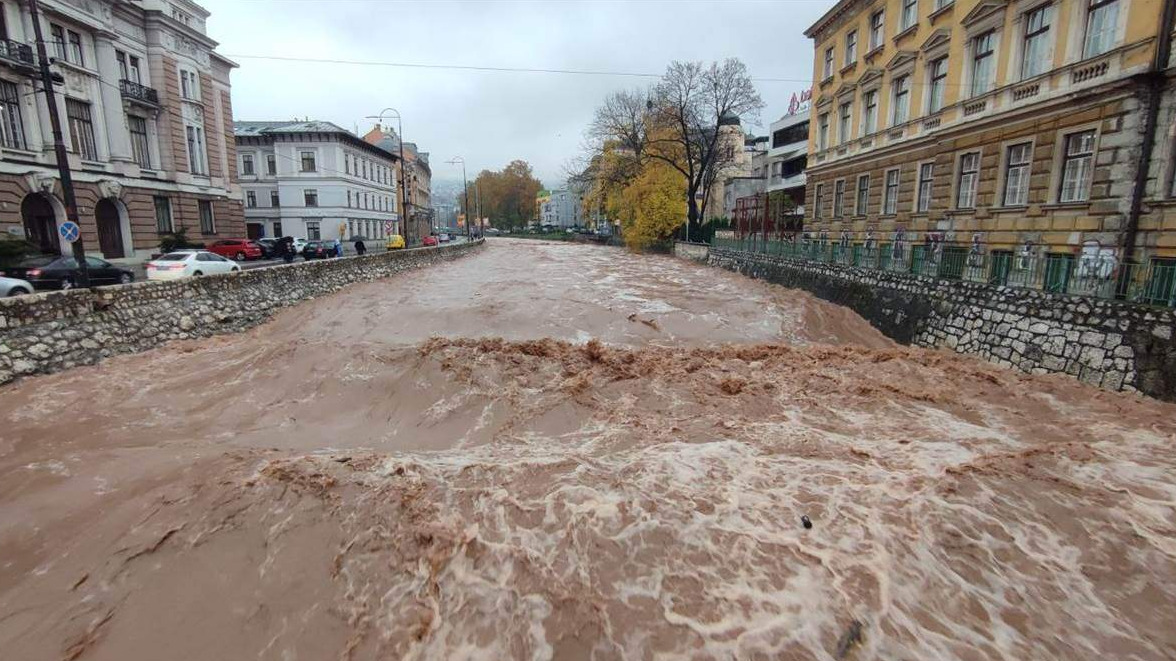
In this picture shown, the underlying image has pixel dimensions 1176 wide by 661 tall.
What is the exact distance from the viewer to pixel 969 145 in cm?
1888

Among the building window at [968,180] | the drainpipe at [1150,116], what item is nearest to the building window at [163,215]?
the building window at [968,180]

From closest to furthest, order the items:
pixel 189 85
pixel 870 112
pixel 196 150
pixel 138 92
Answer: pixel 870 112
pixel 138 92
pixel 189 85
pixel 196 150

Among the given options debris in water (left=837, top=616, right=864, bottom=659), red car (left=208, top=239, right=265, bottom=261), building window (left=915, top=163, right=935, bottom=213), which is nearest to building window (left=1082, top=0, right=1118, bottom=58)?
building window (left=915, top=163, right=935, bottom=213)

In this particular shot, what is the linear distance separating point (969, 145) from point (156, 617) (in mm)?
23162

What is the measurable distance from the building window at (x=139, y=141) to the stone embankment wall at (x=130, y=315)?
2019 centimetres

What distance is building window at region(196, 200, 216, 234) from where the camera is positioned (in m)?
35.1

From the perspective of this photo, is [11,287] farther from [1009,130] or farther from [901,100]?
[901,100]

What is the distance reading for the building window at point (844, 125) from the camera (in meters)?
27.5

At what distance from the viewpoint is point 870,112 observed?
1009 inches

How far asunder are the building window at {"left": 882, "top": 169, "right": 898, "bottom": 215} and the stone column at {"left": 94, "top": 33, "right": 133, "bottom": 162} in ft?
121

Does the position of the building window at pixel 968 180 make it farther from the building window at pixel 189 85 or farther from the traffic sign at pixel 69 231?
the building window at pixel 189 85

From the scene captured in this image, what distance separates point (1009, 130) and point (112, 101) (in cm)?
3862

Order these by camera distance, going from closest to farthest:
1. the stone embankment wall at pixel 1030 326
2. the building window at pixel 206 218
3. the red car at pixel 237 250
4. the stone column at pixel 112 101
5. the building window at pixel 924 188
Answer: the stone embankment wall at pixel 1030 326 < the building window at pixel 924 188 < the stone column at pixel 112 101 < the red car at pixel 237 250 < the building window at pixel 206 218

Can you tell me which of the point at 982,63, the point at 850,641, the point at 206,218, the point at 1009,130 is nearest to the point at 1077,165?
the point at 1009,130
